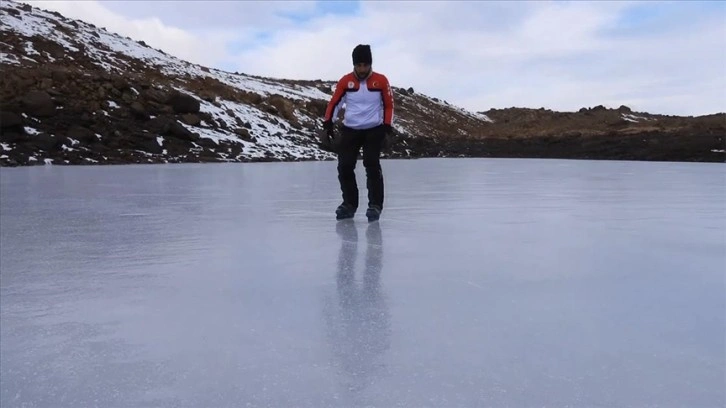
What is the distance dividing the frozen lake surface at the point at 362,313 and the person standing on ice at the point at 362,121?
0.32 meters

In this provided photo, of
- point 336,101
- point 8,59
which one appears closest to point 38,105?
point 8,59

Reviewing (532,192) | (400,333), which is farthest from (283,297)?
(532,192)

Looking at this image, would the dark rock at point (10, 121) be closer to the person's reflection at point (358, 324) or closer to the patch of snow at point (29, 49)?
the person's reflection at point (358, 324)

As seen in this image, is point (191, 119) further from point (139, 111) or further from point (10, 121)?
→ point (10, 121)

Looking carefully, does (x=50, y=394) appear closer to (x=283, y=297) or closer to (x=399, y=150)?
(x=283, y=297)

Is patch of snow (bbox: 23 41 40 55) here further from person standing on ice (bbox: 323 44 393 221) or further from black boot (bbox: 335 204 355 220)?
black boot (bbox: 335 204 355 220)

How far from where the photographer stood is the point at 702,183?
7859 millimetres

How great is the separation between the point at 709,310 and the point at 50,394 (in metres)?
1.86

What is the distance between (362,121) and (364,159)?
0.92 feet

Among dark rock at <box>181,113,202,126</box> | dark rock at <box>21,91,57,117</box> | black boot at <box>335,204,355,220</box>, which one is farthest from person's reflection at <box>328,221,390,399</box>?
dark rock at <box>181,113,202,126</box>

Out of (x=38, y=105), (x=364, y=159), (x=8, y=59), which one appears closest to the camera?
(x=364, y=159)

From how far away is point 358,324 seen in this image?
185 cm

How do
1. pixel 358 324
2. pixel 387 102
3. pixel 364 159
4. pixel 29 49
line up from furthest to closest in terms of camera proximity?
pixel 29 49, pixel 364 159, pixel 387 102, pixel 358 324

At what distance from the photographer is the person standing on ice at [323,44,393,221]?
4.29 metres
